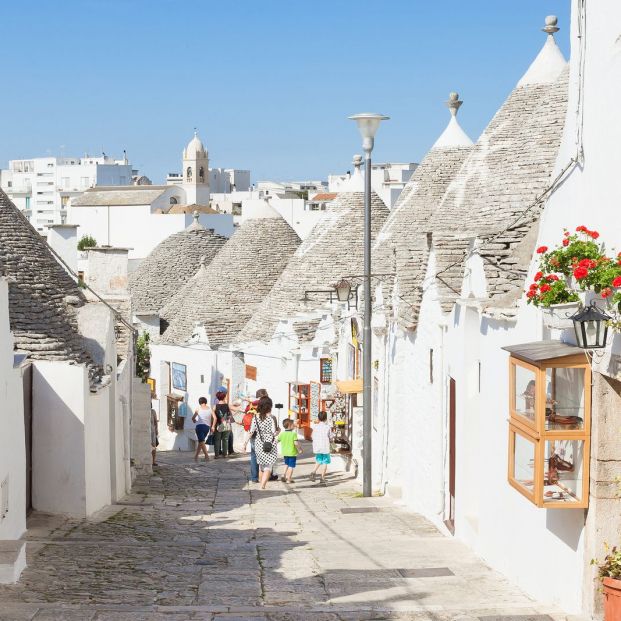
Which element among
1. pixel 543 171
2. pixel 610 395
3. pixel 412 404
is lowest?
pixel 412 404

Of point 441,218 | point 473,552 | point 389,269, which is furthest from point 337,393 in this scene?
point 473,552

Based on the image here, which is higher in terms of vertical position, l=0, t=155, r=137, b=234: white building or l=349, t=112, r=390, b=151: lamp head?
l=0, t=155, r=137, b=234: white building

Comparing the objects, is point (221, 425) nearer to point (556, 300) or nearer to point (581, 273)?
point (556, 300)

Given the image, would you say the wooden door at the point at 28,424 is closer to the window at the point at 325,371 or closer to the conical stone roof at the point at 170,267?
the window at the point at 325,371

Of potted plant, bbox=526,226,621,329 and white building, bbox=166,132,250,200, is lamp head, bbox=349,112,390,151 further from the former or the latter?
white building, bbox=166,132,250,200

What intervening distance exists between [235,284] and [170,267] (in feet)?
29.0

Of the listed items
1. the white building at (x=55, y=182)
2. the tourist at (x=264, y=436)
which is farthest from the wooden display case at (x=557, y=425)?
the white building at (x=55, y=182)

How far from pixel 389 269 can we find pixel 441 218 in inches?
161

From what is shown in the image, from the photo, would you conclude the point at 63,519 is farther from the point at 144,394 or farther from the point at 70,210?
the point at 70,210

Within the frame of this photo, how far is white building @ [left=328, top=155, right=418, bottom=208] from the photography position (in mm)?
53106

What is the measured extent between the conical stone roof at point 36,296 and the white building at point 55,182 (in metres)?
120

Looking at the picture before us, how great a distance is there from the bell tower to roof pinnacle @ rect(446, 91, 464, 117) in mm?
90920

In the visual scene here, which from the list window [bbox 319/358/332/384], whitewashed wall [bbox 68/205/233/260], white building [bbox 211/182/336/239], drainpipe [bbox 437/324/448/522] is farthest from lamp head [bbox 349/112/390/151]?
whitewashed wall [bbox 68/205/233/260]

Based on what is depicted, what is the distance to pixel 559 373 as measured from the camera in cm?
779
